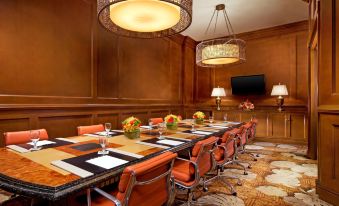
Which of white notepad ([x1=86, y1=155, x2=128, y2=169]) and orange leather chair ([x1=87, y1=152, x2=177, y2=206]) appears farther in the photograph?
white notepad ([x1=86, y1=155, x2=128, y2=169])

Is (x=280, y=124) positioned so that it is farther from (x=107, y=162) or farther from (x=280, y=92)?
(x=107, y=162)

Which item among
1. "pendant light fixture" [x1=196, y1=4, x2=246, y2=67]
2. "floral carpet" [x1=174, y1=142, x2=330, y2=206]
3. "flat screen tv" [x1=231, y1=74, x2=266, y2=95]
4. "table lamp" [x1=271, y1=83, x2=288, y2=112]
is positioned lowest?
"floral carpet" [x1=174, y1=142, x2=330, y2=206]

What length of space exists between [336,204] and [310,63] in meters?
2.94

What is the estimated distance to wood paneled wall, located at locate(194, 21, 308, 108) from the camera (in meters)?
5.68

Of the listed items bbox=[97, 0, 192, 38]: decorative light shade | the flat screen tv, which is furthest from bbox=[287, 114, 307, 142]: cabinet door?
bbox=[97, 0, 192, 38]: decorative light shade

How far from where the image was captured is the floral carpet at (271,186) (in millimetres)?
2371

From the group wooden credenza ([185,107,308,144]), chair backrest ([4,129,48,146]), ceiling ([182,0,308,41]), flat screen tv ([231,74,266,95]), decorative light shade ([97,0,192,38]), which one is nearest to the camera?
chair backrest ([4,129,48,146])

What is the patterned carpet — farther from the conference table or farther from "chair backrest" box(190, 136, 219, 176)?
the conference table

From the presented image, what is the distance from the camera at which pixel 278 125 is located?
5688 mm

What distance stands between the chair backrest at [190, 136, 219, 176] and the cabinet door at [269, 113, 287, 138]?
4.30 metres

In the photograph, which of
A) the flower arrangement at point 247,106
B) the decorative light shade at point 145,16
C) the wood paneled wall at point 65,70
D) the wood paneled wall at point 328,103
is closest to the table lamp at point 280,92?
the flower arrangement at point 247,106

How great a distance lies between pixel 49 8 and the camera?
324cm

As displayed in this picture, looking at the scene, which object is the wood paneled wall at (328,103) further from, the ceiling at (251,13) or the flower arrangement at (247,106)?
the flower arrangement at (247,106)

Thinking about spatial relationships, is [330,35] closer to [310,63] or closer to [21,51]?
[310,63]
